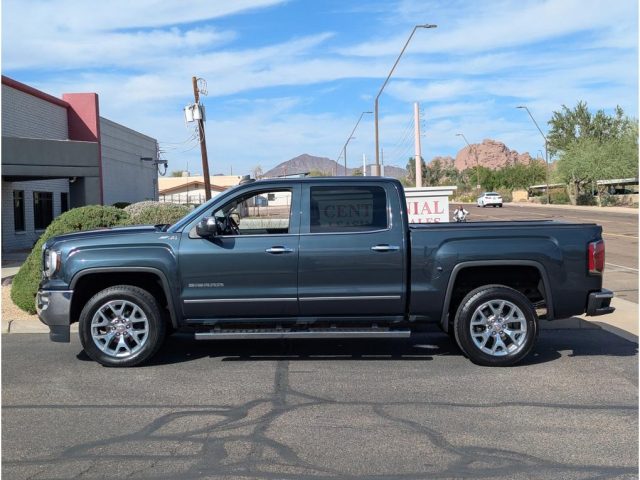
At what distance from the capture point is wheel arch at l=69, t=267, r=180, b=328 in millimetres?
7340

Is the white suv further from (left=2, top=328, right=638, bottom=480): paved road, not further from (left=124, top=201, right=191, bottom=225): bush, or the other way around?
(left=2, top=328, right=638, bottom=480): paved road

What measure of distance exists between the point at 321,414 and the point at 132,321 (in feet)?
8.74

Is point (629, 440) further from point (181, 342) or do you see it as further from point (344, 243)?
point (181, 342)

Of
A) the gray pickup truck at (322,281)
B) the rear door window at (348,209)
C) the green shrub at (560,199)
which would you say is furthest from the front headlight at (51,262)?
the green shrub at (560,199)

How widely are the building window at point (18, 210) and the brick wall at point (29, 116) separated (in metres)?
2.15

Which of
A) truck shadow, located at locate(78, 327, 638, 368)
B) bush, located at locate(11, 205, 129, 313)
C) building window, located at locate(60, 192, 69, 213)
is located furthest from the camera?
building window, located at locate(60, 192, 69, 213)

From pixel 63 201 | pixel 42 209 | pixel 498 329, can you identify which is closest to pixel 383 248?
pixel 498 329

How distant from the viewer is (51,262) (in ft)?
24.5

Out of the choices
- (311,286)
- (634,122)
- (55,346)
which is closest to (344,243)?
(311,286)

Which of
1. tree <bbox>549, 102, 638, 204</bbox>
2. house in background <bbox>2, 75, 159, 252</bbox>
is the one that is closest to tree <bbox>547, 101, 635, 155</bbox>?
tree <bbox>549, 102, 638, 204</bbox>

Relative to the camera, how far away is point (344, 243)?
7.40 m

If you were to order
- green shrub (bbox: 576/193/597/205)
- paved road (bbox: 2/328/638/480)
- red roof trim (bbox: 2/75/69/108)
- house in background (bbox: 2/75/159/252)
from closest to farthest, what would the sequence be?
paved road (bbox: 2/328/638/480)
house in background (bbox: 2/75/159/252)
red roof trim (bbox: 2/75/69/108)
green shrub (bbox: 576/193/597/205)

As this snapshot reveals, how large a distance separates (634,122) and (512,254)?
72.0 m

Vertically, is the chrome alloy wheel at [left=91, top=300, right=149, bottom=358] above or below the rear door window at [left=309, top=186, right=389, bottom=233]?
below
